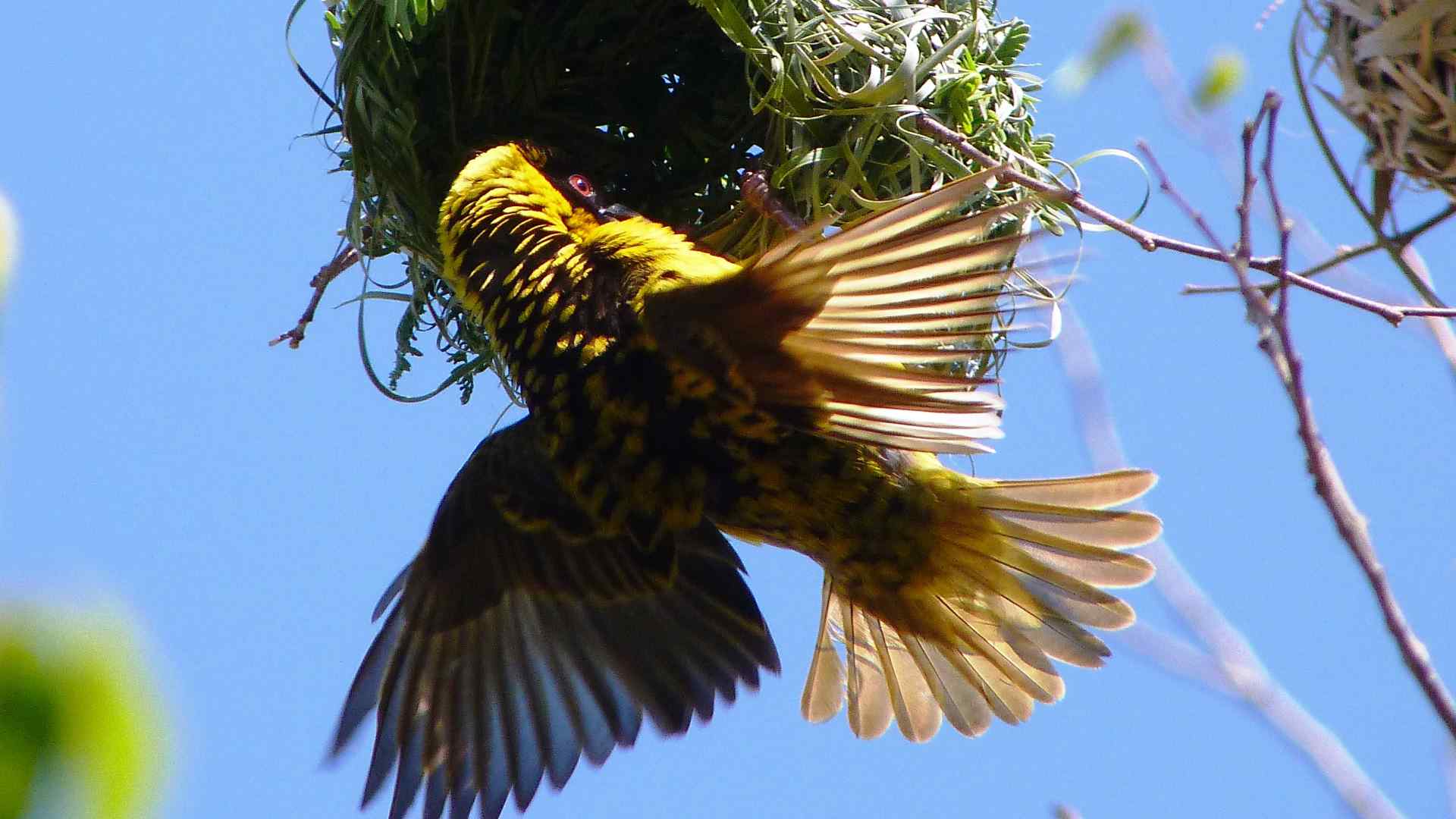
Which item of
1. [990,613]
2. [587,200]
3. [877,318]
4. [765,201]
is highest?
[587,200]

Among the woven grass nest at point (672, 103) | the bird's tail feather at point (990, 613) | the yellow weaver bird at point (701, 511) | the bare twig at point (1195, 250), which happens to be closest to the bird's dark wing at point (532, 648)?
the yellow weaver bird at point (701, 511)

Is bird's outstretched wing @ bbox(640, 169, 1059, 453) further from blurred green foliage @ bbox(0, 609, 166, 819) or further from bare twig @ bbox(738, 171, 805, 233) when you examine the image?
blurred green foliage @ bbox(0, 609, 166, 819)

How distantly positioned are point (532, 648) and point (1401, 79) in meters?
1.33

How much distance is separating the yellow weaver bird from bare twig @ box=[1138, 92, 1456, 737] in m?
0.36

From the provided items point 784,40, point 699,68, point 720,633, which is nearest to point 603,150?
point 699,68

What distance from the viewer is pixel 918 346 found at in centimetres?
149

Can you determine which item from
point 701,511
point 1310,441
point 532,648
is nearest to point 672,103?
point 701,511

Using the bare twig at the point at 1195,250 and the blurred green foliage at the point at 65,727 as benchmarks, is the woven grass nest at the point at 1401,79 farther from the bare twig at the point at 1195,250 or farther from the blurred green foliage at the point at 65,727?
the blurred green foliage at the point at 65,727

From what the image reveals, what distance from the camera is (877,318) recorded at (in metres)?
1.52

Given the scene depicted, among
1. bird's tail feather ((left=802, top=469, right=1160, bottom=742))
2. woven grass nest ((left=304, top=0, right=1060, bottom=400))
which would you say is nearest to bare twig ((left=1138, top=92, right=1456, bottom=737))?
woven grass nest ((left=304, top=0, right=1060, bottom=400))

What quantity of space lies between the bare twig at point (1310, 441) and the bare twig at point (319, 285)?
4.05ft

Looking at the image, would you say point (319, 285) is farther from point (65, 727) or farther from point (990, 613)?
point (65, 727)

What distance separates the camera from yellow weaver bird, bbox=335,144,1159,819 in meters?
1.54

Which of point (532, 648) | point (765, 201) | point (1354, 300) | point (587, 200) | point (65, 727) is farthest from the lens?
point (532, 648)
